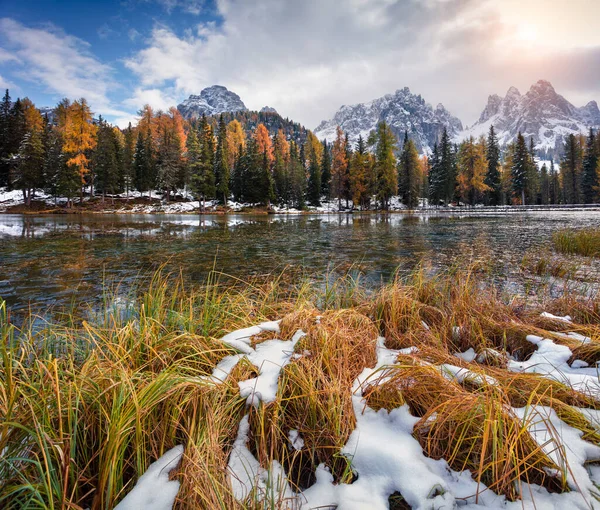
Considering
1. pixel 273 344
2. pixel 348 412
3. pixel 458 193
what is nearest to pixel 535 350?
pixel 348 412

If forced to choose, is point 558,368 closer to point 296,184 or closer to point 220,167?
point 220,167

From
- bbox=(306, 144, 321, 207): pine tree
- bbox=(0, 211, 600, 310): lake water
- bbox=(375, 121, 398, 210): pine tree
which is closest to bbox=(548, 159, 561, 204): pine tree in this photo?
bbox=(375, 121, 398, 210): pine tree

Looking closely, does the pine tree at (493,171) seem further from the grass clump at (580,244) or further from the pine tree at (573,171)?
the grass clump at (580,244)

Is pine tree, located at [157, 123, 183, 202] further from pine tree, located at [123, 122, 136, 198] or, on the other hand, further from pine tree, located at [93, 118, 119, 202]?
pine tree, located at [93, 118, 119, 202]

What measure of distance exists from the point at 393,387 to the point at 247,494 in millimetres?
1152

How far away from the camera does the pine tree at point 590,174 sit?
A: 5428 cm

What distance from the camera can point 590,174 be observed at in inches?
2159

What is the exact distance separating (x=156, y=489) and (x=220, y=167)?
5213cm

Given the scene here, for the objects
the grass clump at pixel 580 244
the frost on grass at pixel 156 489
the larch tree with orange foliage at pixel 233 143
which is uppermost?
the larch tree with orange foliage at pixel 233 143

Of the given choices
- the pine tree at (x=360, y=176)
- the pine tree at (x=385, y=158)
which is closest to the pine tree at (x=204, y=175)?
the pine tree at (x=360, y=176)

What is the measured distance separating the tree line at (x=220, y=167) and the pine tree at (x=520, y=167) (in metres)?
0.17

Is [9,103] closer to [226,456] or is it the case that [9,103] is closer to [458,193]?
[226,456]

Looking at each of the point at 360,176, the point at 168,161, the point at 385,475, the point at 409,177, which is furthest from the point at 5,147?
the point at 385,475

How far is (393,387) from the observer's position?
7.03 feet
